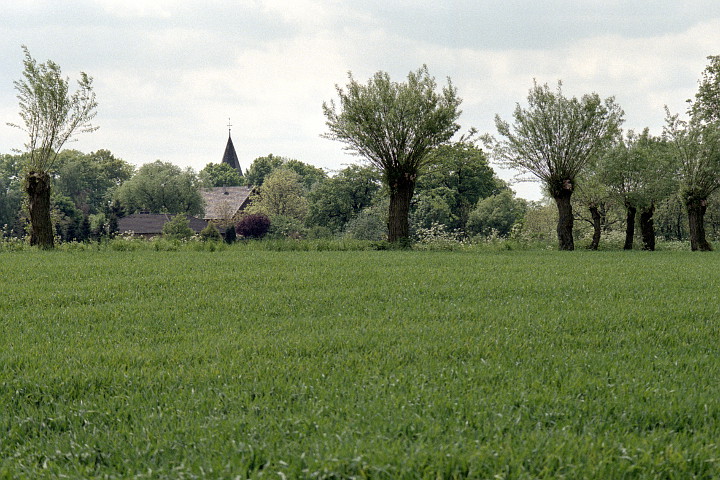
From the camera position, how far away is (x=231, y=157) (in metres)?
109

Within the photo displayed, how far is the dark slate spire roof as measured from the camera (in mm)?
107894

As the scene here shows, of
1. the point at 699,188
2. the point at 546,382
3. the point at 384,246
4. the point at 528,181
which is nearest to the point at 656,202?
the point at 699,188

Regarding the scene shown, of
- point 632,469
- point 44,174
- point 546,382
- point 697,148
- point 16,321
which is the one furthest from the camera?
point 697,148

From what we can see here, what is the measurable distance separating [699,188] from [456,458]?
84.2 ft

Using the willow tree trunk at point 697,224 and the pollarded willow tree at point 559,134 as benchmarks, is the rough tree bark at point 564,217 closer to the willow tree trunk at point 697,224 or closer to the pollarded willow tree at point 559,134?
the pollarded willow tree at point 559,134

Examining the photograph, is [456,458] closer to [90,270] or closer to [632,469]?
[632,469]

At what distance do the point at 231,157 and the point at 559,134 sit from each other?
94596 mm

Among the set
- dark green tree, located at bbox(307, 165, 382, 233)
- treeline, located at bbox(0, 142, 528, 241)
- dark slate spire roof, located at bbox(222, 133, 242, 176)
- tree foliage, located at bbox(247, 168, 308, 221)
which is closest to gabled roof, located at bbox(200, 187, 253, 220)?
treeline, located at bbox(0, 142, 528, 241)

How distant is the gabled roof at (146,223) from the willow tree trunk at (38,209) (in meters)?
42.2

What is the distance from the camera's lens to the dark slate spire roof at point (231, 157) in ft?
354

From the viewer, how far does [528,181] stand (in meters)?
23.3

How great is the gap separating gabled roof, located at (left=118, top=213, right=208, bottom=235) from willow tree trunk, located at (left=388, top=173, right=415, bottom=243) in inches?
1710

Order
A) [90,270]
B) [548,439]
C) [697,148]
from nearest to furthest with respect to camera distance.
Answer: [548,439], [90,270], [697,148]

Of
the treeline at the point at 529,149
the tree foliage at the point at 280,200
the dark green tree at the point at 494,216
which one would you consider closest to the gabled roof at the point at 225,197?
the tree foliage at the point at 280,200
